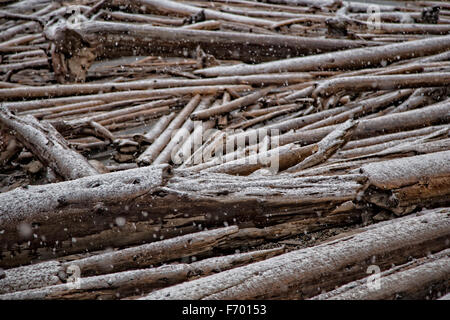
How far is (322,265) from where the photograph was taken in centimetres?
165

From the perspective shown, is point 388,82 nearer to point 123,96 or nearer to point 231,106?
point 231,106

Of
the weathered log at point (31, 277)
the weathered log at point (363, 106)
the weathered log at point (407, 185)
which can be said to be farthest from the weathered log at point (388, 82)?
the weathered log at point (31, 277)

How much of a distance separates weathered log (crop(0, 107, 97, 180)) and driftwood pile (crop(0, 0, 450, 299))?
0.05ft

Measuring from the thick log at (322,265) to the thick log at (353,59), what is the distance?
105 inches

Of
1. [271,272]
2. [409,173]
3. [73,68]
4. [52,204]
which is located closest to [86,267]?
[52,204]

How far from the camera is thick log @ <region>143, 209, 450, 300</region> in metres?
1.56

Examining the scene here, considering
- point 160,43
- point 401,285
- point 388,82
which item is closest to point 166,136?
point 160,43

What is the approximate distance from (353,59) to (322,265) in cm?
314

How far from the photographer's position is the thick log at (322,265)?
5.12 feet

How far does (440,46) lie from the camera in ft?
14.1

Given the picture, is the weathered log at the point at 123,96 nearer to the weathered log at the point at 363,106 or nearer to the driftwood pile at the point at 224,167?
the driftwood pile at the point at 224,167

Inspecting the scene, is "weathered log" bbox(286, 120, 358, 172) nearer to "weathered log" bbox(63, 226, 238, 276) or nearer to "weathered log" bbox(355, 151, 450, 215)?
"weathered log" bbox(355, 151, 450, 215)

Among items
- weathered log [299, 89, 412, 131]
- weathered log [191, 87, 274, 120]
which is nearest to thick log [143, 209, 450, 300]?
weathered log [299, 89, 412, 131]
